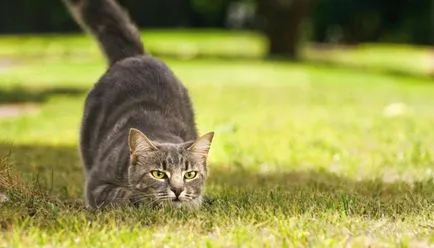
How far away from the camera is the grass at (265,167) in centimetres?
480

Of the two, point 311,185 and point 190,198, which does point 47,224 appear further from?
point 311,185

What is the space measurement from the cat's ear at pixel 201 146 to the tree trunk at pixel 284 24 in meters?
19.9

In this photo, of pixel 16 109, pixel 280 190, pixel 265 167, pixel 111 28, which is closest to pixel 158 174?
pixel 280 190

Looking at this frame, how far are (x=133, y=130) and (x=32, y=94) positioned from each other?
10.3m

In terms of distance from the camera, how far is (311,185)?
7.17m

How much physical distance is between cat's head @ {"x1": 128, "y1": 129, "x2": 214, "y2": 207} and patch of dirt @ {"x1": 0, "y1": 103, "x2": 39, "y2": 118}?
7.35 m

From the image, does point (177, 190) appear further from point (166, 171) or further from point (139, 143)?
point (139, 143)

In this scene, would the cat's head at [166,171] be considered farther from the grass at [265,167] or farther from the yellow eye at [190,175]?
the grass at [265,167]

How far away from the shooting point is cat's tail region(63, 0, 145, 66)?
720 centimetres

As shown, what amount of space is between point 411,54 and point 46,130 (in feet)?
69.1

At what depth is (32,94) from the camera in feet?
50.5

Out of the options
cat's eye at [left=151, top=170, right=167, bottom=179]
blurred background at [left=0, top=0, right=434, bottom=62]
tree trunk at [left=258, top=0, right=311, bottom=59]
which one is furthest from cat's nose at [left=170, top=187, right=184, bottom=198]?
blurred background at [left=0, top=0, right=434, bottom=62]

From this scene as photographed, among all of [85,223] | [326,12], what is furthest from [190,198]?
[326,12]

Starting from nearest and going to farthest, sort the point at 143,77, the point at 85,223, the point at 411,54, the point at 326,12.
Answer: the point at 85,223, the point at 143,77, the point at 411,54, the point at 326,12
